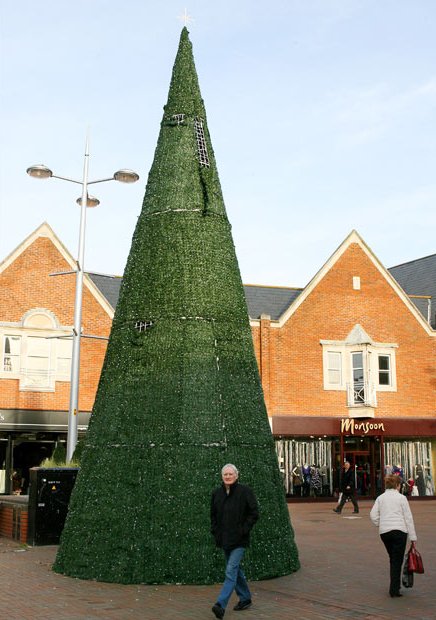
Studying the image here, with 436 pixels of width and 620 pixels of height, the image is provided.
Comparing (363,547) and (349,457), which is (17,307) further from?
(363,547)

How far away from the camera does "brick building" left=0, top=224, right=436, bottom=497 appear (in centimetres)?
2566

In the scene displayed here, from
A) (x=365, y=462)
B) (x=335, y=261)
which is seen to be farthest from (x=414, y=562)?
(x=335, y=261)

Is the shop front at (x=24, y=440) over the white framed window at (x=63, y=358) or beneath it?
beneath

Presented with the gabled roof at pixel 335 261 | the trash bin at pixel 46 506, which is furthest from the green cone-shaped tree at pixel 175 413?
the gabled roof at pixel 335 261

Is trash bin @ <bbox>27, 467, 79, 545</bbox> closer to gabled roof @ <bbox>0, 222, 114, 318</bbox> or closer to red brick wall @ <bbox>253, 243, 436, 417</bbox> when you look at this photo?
gabled roof @ <bbox>0, 222, 114, 318</bbox>

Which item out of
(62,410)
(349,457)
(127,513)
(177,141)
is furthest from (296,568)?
(349,457)

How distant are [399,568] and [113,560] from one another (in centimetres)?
330

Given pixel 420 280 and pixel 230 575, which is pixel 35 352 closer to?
pixel 420 280

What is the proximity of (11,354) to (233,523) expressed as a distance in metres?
19.5

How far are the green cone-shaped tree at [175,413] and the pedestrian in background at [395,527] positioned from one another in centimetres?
140

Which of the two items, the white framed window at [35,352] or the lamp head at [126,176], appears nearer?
the lamp head at [126,176]

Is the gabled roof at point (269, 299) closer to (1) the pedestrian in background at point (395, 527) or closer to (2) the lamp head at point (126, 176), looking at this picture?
(2) the lamp head at point (126, 176)

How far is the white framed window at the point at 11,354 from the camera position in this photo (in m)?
25.5

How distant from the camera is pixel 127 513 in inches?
352
